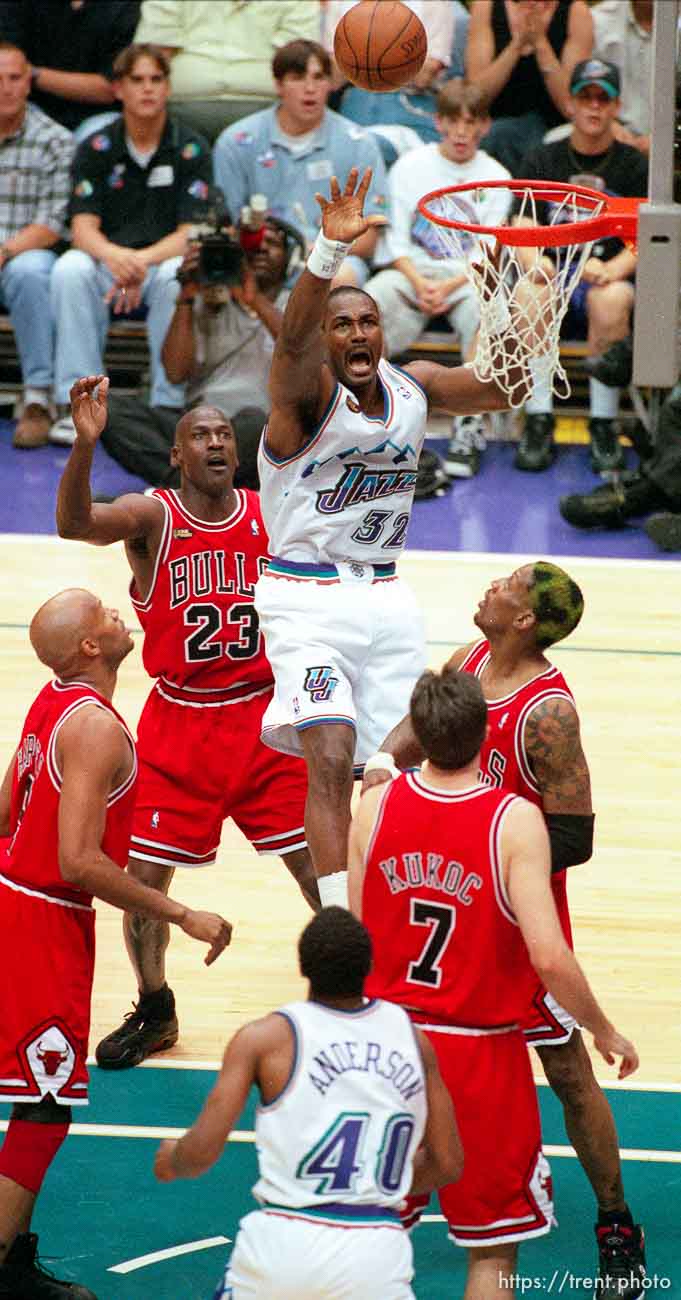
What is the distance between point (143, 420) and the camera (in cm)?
1191

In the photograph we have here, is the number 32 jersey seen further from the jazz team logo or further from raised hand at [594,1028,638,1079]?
raised hand at [594,1028,638,1079]

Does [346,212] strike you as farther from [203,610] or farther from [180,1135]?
[180,1135]

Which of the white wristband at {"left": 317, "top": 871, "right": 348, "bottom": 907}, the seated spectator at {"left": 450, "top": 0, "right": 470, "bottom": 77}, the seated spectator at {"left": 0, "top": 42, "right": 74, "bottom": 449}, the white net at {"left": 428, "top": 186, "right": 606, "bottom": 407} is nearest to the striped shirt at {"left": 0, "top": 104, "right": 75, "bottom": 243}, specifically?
the seated spectator at {"left": 0, "top": 42, "right": 74, "bottom": 449}

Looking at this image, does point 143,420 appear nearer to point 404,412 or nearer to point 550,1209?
point 404,412

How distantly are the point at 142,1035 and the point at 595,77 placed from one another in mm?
8159

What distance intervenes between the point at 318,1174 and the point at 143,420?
8.72 m

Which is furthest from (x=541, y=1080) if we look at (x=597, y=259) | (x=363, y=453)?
(x=597, y=259)

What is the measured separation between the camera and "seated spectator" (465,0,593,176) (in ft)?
43.0

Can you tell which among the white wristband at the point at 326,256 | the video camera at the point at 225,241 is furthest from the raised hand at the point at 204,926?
the video camera at the point at 225,241

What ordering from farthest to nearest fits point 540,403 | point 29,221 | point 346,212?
1. point 29,221
2. point 540,403
3. point 346,212

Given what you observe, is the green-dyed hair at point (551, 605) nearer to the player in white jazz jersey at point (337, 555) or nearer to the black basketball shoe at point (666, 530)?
the player in white jazz jersey at point (337, 555)

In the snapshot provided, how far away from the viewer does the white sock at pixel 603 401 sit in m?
12.1

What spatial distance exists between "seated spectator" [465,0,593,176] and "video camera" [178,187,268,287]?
222cm

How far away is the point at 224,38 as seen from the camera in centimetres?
1342
